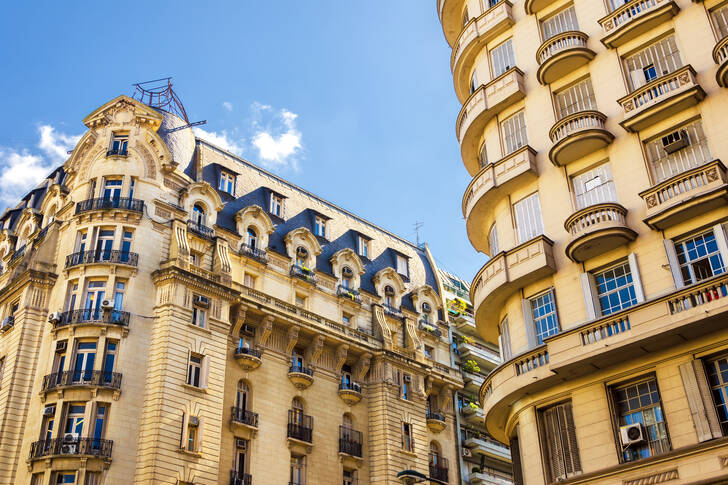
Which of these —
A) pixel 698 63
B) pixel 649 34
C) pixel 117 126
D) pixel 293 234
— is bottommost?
pixel 698 63

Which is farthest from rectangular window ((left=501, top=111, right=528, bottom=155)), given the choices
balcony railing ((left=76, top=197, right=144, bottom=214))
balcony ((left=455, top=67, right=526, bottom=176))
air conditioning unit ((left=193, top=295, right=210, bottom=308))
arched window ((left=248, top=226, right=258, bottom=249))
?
arched window ((left=248, top=226, right=258, bottom=249))

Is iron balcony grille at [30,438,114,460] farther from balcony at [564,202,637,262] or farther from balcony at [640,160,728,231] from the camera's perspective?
balcony at [640,160,728,231]

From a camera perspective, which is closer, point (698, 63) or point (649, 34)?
point (698, 63)

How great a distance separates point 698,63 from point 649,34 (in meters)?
2.46

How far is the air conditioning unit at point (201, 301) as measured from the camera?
4309cm

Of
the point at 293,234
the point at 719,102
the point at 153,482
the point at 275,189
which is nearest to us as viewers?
the point at 719,102

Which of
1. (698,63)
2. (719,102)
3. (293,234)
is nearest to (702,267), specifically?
(719,102)

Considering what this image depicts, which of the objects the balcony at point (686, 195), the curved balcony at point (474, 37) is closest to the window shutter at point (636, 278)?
the balcony at point (686, 195)

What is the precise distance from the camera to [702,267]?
862 inches

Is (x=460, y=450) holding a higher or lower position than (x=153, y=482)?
higher

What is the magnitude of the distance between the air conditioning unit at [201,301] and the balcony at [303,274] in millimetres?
8201

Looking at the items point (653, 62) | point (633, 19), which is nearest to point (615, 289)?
point (653, 62)

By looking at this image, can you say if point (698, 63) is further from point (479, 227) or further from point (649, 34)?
point (479, 227)

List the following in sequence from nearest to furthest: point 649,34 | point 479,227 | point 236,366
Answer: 1. point 649,34
2. point 479,227
3. point 236,366
